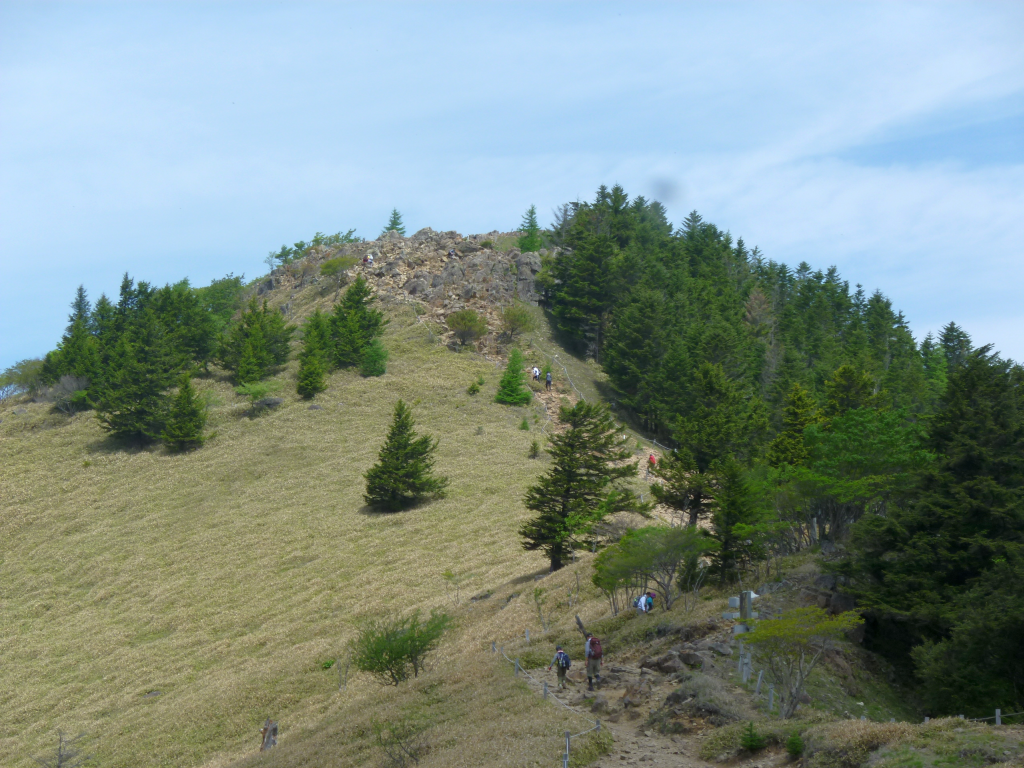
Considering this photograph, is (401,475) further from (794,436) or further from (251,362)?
(251,362)

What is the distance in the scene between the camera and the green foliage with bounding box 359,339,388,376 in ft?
261

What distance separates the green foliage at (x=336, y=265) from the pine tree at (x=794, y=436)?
6033 cm

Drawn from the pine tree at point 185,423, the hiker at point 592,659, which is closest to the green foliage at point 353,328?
the pine tree at point 185,423

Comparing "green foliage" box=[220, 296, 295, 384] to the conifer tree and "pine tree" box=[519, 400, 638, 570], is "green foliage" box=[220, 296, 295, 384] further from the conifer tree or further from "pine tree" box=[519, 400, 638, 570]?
"pine tree" box=[519, 400, 638, 570]

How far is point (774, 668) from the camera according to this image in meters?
20.4

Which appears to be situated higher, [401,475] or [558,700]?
[401,475]

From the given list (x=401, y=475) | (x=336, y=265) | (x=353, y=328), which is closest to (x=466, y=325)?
(x=353, y=328)

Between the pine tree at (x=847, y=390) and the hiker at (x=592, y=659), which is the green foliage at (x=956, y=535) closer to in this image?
the hiker at (x=592, y=659)

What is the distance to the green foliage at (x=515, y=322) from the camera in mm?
83188

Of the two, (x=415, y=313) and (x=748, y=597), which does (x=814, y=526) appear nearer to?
(x=748, y=597)

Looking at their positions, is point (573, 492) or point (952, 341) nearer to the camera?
point (573, 492)

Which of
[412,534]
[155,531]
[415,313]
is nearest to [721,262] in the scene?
[415,313]

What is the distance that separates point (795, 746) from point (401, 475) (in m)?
40.5

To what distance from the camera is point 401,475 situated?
55.0 m
